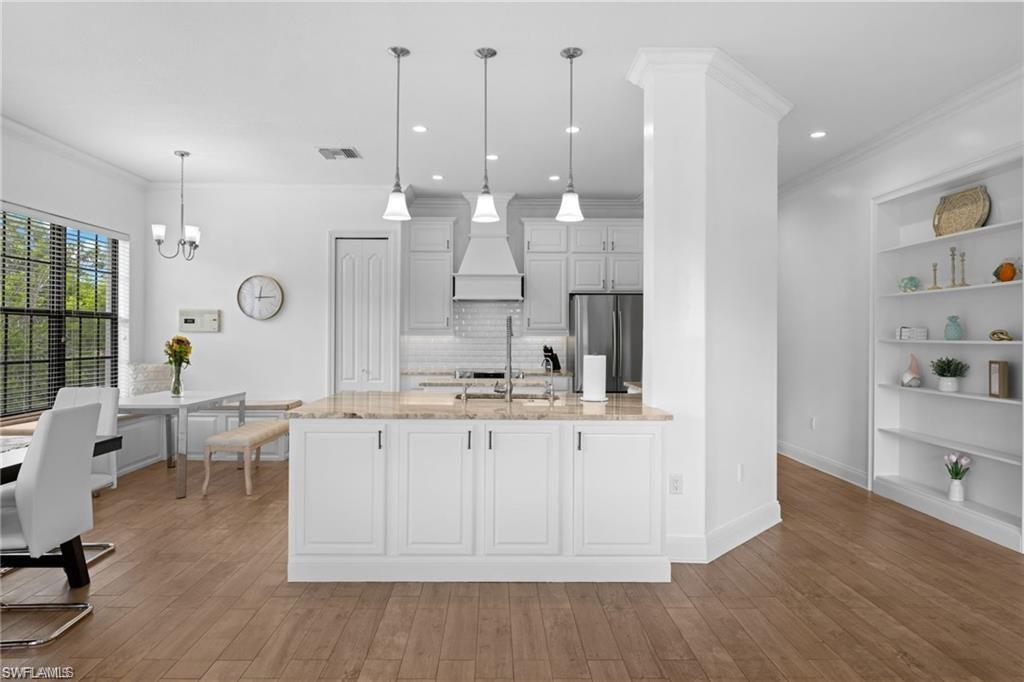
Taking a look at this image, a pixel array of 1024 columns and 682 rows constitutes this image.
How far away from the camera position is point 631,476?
325 centimetres

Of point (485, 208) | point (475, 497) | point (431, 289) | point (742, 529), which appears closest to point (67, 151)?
point (431, 289)

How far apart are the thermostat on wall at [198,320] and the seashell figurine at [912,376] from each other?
6.53 metres

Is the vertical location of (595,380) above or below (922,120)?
below

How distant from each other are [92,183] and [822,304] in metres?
6.99

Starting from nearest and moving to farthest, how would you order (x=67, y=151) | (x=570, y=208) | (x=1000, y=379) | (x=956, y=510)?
(x=570, y=208) < (x=1000, y=379) < (x=956, y=510) < (x=67, y=151)

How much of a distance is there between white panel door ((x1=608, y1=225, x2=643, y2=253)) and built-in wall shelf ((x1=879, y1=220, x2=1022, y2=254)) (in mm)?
2550

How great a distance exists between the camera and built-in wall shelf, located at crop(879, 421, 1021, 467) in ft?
13.0

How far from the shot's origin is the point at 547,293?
6965 millimetres

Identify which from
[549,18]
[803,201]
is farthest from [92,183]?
[803,201]

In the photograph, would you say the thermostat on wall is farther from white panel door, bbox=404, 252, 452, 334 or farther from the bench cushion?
white panel door, bbox=404, 252, 452, 334

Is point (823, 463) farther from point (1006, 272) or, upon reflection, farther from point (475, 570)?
point (475, 570)

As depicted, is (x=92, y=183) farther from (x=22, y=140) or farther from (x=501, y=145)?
(x=501, y=145)

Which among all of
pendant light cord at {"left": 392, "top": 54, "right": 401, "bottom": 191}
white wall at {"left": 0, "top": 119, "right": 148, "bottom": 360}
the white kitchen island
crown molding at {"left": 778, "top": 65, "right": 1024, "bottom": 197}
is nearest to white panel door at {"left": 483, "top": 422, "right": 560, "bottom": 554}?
the white kitchen island

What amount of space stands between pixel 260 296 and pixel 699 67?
16.3ft
